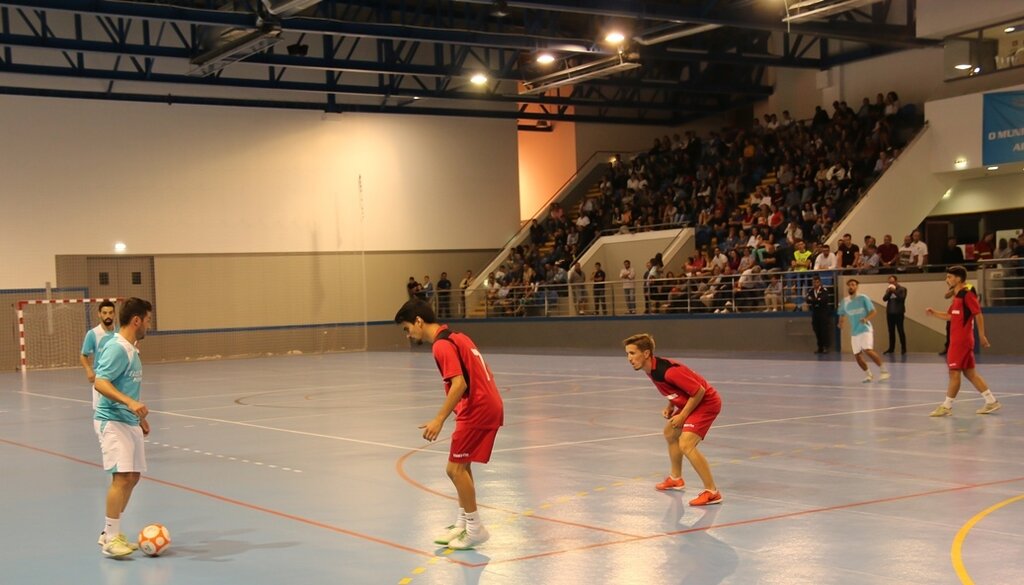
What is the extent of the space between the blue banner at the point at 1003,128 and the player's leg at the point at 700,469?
25183 mm

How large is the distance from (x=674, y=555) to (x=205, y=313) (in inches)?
1307

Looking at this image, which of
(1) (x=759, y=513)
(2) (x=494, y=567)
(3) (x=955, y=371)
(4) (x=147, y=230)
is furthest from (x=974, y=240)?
(2) (x=494, y=567)

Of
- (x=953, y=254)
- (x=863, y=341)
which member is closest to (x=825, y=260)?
(x=953, y=254)

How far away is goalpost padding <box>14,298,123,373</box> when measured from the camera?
3522 centimetres

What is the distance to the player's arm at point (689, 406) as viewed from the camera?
32.2 ft

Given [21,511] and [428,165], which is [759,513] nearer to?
[21,511]

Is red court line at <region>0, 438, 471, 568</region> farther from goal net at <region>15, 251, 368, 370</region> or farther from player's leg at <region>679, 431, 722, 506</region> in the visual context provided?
goal net at <region>15, 251, 368, 370</region>

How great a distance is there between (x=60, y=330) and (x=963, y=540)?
33.0 m

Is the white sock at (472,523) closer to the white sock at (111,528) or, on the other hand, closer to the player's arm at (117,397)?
the player's arm at (117,397)

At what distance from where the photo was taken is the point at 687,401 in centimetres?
994

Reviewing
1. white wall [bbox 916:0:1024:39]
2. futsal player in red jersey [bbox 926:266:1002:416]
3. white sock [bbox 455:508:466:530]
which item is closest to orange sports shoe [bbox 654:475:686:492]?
white sock [bbox 455:508:466:530]

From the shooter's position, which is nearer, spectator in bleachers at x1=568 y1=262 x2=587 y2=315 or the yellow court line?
the yellow court line

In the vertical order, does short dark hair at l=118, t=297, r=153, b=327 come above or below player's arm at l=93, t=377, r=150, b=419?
above

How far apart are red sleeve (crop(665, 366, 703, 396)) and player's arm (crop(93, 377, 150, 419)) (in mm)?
4468
